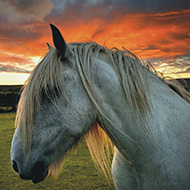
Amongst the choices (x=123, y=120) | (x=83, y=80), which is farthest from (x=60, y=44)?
(x=123, y=120)

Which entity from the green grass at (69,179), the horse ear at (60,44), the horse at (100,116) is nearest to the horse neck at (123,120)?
the horse at (100,116)

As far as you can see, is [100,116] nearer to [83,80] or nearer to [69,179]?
[83,80]

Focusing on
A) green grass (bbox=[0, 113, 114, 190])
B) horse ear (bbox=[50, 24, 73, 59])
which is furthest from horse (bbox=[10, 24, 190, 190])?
green grass (bbox=[0, 113, 114, 190])

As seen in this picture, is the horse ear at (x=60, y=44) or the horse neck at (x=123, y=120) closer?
the horse ear at (x=60, y=44)

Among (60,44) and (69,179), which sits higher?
(60,44)

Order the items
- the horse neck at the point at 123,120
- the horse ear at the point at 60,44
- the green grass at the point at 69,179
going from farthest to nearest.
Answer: the green grass at the point at 69,179
the horse neck at the point at 123,120
the horse ear at the point at 60,44

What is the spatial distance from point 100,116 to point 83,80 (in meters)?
0.26

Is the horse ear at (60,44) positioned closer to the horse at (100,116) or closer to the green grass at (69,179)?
the horse at (100,116)

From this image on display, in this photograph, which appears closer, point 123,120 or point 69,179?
point 123,120

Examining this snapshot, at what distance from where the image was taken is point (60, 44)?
38.8 inches

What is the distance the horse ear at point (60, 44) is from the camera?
3.05 ft

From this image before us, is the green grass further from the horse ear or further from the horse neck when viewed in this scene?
the horse ear

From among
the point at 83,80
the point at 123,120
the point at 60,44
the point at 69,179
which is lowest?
the point at 69,179

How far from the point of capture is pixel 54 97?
100 centimetres
